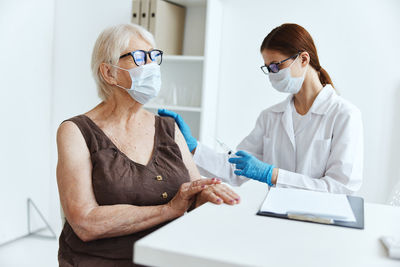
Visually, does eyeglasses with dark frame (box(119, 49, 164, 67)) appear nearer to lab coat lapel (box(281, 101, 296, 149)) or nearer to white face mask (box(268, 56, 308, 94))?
white face mask (box(268, 56, 308, 94))

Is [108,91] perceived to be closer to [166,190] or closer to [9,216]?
[166,190]

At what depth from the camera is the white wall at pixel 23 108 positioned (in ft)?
9.76

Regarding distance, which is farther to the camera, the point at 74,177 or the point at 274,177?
the point at 274,177

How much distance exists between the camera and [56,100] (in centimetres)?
343

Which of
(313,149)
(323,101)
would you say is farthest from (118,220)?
(323,101)

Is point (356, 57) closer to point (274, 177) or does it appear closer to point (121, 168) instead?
point (274, 177)

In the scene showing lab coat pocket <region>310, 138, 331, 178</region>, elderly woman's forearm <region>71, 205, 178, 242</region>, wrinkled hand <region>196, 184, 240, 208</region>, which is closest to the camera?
wrinkled hand <region>196, 184, 240, 208</region>

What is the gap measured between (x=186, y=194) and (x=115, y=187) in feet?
0.74

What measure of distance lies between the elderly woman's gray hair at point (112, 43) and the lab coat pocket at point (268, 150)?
33.4 inches

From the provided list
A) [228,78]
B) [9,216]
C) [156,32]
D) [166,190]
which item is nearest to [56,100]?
[9,216]

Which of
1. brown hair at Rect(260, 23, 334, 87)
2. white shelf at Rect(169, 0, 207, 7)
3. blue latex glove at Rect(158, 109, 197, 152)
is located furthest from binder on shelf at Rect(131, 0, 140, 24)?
brown hair at Rect(260, 23, 334, 87)

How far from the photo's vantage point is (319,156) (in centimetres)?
188

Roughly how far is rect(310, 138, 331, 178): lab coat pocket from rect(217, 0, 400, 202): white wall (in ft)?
2.94

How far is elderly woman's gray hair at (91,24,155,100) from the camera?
4.86ft
